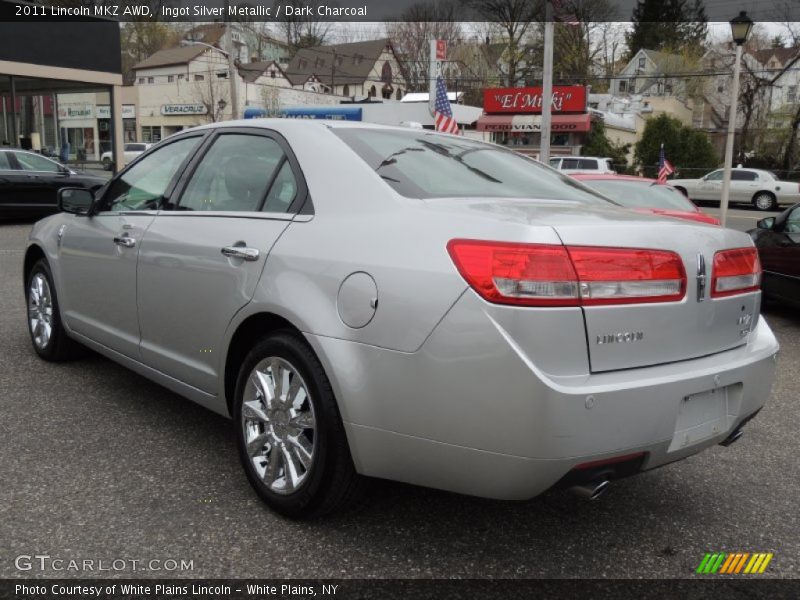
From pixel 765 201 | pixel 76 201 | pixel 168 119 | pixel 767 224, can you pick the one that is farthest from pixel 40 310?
pixel 168 119

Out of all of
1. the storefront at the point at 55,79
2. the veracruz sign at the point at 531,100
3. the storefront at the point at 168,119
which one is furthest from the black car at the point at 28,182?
the storefront at the point at 168,119

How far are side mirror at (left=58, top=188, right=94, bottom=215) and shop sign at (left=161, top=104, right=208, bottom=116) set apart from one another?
2101 inches

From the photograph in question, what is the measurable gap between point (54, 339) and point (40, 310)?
0.31 meters

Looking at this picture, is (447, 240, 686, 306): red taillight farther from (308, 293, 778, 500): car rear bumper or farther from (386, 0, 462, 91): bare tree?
(386, 0, 462, 91): bare tree

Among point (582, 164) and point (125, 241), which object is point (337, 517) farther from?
point (582, 164)

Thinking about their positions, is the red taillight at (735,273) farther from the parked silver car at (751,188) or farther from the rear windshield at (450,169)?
the parked silver car at (751,188)

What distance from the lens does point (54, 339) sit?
4906 mm

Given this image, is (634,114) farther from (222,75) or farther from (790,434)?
(790,434)

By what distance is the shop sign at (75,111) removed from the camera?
24898mm

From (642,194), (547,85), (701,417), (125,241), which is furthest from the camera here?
(547,85)

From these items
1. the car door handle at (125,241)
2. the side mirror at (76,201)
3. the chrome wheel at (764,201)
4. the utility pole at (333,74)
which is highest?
the utility pole at (333,74)

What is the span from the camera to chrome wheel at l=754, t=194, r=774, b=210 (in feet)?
91.2

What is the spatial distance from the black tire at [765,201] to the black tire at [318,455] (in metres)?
29.0

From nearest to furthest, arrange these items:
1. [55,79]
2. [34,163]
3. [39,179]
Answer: [39,179], [34,163], [55,79]
